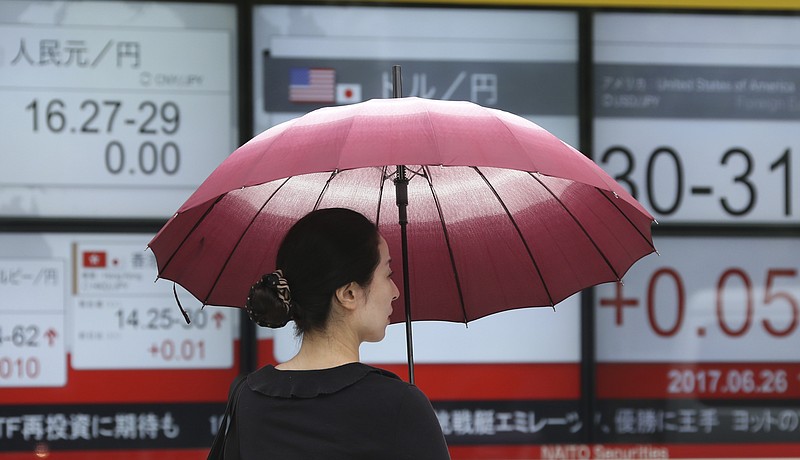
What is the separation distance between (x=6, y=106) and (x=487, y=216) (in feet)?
10.4

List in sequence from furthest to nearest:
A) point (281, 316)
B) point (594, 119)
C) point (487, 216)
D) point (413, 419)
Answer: point (594, 119)
point (487, 216)
point (281, 316)
point (413, 419)

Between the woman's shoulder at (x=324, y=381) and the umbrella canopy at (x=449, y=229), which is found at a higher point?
the umbrella canopy at (x=449, y=229)

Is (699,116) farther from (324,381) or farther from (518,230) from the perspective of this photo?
(324,381)

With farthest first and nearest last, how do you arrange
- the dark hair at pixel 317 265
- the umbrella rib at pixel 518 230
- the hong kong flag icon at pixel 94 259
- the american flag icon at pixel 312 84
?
1. the american flag icon at pixel 312 84
2. the hong kong flag icon at pixel 94 259
3. the umbrella rib at pixel 518 230
4. the dark hair at pixel 317 265

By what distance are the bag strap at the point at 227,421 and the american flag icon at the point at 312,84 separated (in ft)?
10.6

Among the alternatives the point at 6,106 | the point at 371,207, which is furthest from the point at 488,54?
the point at 371,207

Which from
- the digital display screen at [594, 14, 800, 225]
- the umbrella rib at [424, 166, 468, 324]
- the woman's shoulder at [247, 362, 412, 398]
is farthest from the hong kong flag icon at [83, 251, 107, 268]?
the woman's shoulder at [247, 362, 412, 398]

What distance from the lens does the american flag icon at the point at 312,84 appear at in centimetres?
505

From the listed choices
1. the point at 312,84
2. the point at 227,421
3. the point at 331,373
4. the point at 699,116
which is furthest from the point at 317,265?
the point at 699,116

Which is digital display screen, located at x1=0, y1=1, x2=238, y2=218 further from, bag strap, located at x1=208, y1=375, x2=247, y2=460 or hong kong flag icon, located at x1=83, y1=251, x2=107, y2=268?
bag strap, located at x1=208, y1=375, x2=247, y2=460

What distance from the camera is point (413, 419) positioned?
1.72 metres

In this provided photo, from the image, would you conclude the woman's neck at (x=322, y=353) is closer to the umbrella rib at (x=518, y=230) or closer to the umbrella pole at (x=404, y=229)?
the umbrella pole at (x=404, y=229)

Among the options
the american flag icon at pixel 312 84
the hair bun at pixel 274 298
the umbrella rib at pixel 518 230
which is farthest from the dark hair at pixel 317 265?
the american flag icon at pixel 312 84

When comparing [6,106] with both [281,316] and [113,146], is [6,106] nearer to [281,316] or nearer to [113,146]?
[113,146]
